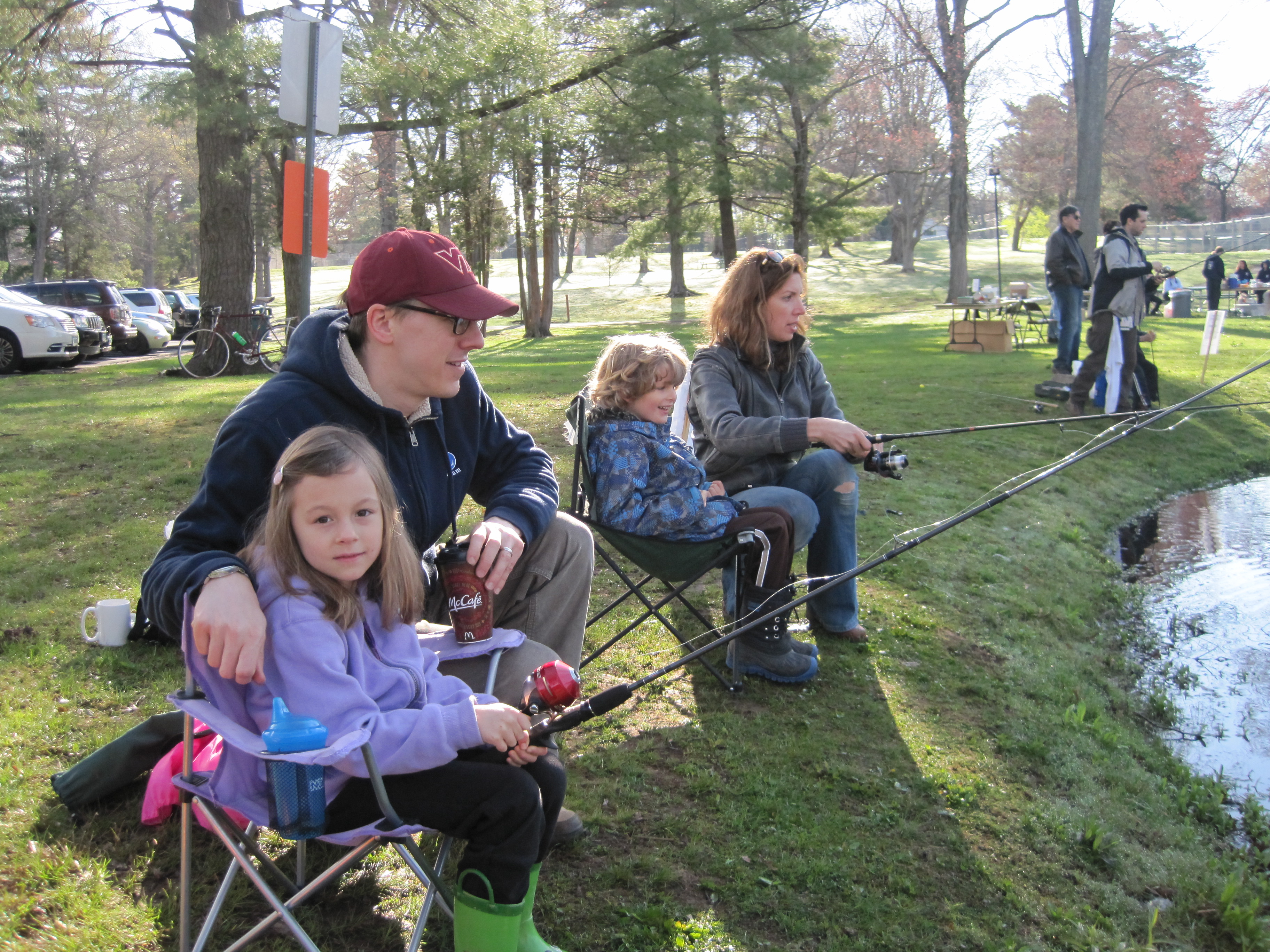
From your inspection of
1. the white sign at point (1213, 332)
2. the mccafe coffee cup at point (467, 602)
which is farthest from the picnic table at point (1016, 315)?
the mccafe coffee cup at point (467, 602)

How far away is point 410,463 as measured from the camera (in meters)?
2.30

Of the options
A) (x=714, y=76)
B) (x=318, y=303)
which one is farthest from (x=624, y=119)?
(x=318, y=303)

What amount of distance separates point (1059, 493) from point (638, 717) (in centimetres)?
470

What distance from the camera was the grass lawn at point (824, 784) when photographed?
7.35ft

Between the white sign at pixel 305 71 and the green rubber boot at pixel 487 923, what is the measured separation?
4.13 meters

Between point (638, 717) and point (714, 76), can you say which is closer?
point (638, 717)

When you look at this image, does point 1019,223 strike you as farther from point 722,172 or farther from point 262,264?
point 722,172

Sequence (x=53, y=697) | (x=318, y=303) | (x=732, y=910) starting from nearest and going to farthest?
1. (x=732, y=910)
2. (x=53, y=697)
3. (x=318, y=303)

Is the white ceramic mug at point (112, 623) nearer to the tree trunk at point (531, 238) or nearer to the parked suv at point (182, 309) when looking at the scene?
the parked suv at point (182, 309)

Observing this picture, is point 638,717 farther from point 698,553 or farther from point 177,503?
point 177,503

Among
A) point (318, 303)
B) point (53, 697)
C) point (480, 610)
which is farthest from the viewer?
point (318, 303)

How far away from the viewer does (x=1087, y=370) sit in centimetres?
882

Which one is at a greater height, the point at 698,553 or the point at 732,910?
the point at 698,553

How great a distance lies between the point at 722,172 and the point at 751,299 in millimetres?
17691
